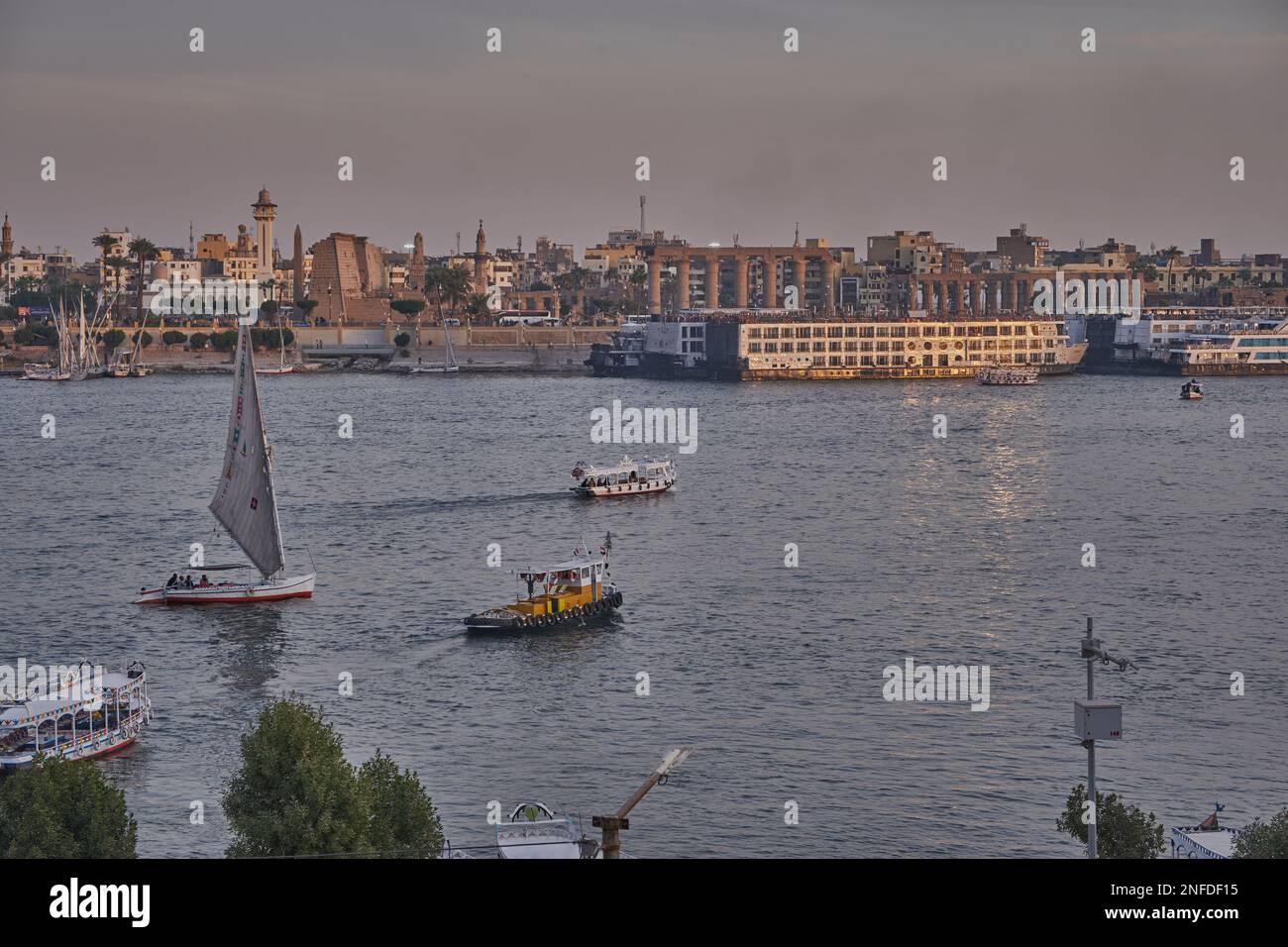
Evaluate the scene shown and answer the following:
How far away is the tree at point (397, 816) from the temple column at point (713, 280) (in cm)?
14975

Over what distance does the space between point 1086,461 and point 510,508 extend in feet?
76.7

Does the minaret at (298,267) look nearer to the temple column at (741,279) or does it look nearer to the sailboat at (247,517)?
the temple column at (741,279)

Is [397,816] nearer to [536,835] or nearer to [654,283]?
[536,835]

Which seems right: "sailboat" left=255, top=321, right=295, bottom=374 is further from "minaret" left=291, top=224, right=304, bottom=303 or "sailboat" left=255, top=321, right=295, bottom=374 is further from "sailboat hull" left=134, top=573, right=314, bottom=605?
"sailboat hull" left=134, top=573, right=314, bottom=605

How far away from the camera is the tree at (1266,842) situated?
12.5m

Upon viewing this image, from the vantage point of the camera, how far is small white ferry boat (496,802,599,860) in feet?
47.5

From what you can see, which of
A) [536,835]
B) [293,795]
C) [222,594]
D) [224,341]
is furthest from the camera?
[224,341]

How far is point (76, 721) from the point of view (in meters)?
20.8

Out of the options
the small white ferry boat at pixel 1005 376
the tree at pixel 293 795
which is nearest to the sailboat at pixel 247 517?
the tree at pixel 293 795

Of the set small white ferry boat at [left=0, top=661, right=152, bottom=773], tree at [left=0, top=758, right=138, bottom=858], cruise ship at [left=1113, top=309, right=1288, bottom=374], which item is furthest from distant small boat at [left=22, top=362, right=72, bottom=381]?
tree at [left=0, top=758, right=138, bottom=858]

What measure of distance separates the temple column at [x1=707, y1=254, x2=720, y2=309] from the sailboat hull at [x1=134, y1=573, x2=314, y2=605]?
132 m

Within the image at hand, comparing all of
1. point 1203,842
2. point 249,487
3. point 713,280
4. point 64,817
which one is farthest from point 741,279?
point 64,817

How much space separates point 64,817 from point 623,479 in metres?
38.3

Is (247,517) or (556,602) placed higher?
(247,517)
